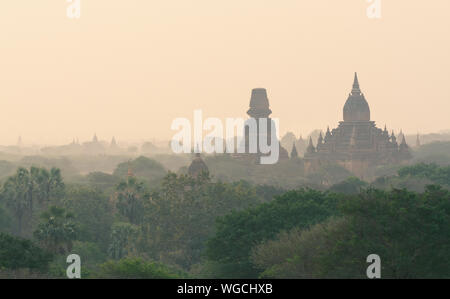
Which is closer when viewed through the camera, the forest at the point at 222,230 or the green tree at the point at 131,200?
the forest at the point at 222,230

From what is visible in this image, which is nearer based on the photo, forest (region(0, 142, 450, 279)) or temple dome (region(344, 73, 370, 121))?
forest (region(0, 142, 450, 279))

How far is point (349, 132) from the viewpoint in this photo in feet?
495

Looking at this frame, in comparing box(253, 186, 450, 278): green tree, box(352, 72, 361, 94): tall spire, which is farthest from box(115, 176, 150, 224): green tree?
box(352, 72, 361, 94): tall spire

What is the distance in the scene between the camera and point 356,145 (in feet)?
494

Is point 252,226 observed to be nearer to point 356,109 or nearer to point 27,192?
point 27,192

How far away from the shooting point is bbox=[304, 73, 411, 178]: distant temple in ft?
492

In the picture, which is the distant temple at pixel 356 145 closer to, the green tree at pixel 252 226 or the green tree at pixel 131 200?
the green tree at pixel 131 200

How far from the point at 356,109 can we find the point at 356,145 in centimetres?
616

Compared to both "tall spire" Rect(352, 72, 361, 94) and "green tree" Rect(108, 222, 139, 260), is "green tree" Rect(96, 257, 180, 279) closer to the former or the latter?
A: "green tree" Rect(108, 222, 139, 260)

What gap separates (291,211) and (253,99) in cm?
10681

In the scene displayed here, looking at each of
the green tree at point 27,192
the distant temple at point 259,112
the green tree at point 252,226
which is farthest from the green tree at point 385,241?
the distant temple at point 259,112

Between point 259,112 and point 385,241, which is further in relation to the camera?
point 259,112

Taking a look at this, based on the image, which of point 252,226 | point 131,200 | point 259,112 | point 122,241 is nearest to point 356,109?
point 259,112

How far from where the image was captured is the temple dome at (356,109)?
15125 cm
